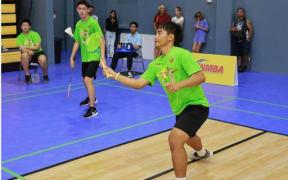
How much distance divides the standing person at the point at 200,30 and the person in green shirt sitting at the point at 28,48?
547 cm

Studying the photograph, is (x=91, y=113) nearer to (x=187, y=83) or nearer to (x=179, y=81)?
(x=179, y=81)

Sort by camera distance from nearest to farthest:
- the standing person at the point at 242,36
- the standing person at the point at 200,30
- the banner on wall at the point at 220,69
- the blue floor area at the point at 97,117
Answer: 1. the blue floor area at the point at 97,117
2. the banner on wall at the point at 220,69
3. the standing person at the point at 242,36
4. the standing person at the point at 200,30

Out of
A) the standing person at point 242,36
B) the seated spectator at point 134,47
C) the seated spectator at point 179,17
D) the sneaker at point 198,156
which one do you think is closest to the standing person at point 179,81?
the sneaker at point 198,156

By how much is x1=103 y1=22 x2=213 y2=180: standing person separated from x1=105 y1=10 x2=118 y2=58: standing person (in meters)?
11.0

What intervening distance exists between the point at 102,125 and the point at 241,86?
454 cm

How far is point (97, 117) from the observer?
636 centimetres

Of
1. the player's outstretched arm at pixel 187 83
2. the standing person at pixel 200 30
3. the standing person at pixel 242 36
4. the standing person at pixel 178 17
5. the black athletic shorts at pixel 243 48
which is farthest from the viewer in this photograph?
the standing person at pixel 178 17

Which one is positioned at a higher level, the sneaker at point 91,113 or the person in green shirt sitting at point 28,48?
the person in green shirt sitting at point 28,48

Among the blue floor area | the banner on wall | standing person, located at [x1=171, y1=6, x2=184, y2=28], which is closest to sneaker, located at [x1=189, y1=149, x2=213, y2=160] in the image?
the blue floor area

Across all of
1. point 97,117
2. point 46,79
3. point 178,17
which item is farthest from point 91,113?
point 178,17

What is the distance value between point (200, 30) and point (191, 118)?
9.50 meters

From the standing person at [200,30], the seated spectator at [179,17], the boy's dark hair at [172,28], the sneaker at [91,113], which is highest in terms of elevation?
the seated spectator at [179,17]

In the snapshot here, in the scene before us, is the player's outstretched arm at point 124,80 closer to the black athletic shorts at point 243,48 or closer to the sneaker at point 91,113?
the sneaker at point 91,113

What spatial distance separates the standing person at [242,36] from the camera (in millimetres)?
11297
